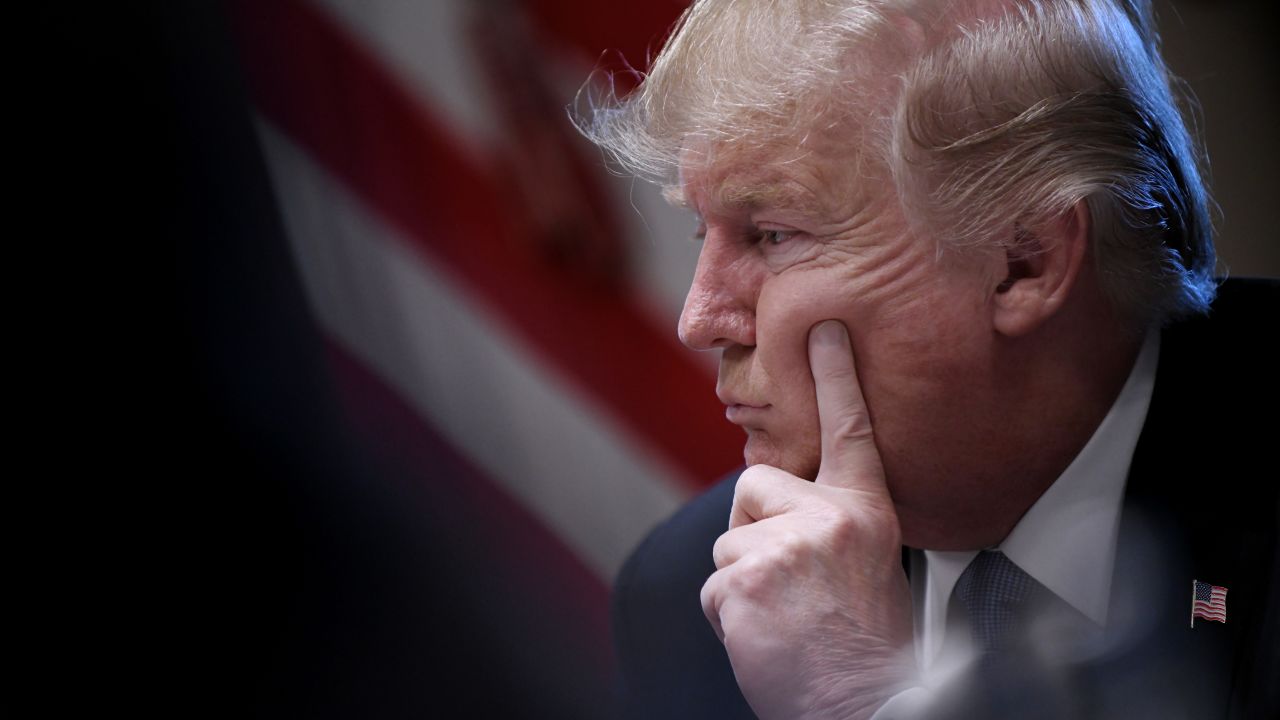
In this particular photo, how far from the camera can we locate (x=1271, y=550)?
3.14 ft

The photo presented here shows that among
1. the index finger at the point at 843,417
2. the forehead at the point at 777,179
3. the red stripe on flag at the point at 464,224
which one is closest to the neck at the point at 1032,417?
the index finger at the point at 843,417

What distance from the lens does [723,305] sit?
3.45 feet

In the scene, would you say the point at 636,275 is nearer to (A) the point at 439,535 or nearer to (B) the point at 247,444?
(A) the point at 439,535

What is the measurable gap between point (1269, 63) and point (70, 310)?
1593 millimetres

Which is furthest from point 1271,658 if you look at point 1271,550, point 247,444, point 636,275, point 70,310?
point 636,275

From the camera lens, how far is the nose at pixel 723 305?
1.05 meters

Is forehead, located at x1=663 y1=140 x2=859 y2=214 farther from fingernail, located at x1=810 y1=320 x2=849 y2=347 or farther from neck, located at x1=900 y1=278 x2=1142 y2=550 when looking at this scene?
neck, located at x1=900 y1=278 x2=1142 y2=550

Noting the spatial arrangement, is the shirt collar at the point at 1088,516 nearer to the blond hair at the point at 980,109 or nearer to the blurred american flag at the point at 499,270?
the blond hair at the point at 980,109

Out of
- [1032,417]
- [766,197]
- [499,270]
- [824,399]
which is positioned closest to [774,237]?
[766,197]

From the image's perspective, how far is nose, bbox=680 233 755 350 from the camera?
105 cm

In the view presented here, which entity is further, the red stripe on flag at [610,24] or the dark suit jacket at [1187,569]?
the red stripe on flag at [610,24]

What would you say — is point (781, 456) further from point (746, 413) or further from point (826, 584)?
point (826, 584)

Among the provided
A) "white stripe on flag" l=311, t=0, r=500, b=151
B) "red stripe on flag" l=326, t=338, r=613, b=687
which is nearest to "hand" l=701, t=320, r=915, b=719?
"red stripe on flag" l=326, t=338, r=613, b=687

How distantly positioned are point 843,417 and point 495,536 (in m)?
1.22
